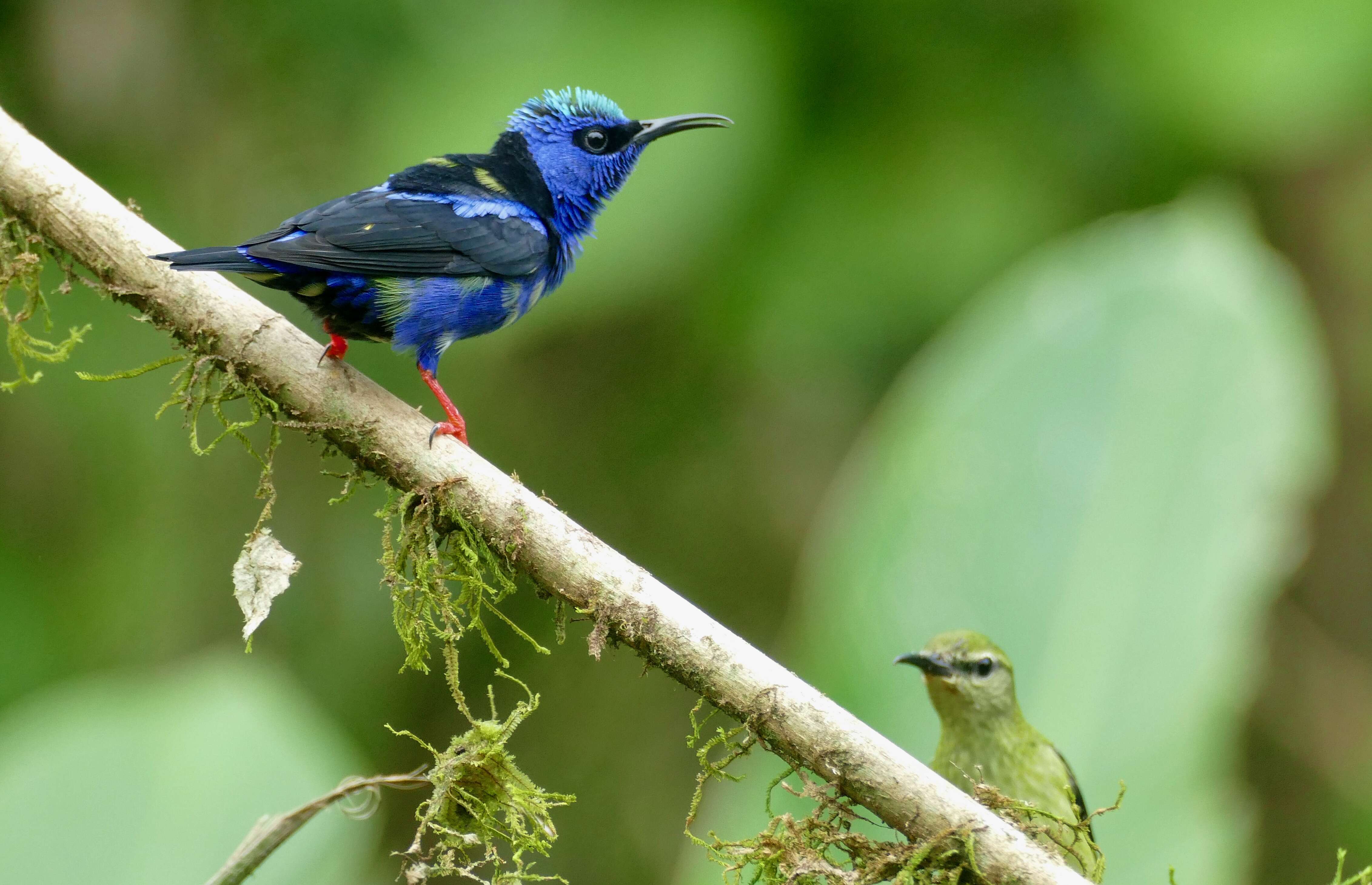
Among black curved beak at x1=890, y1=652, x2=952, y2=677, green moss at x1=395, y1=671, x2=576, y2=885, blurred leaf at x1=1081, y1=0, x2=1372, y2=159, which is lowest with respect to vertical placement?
green moss at x1=395, y1=671, x2=576, y2=885

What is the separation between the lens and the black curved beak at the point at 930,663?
3100mm

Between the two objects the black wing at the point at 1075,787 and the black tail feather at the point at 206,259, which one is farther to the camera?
the black wing at the point at 1075,787

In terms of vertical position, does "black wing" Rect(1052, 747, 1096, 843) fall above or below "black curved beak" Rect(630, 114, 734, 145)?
below

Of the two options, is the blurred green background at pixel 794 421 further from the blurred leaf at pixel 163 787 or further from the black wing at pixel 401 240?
the black wing at pixel 401 240

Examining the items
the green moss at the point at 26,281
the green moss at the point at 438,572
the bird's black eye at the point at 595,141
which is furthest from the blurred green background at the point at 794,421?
the green moss at the point at 26,281

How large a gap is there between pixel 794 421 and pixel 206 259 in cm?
344

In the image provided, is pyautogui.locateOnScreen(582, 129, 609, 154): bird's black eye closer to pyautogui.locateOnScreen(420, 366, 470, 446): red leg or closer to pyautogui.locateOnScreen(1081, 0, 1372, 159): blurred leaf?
pyautogui.locateOnScreen(420, 366, 470, 446): red leg

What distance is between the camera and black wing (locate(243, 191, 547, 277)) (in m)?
2.76

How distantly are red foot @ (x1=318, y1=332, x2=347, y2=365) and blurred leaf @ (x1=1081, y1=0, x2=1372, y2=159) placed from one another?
117 inches

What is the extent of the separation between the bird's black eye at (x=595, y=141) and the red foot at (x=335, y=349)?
0.99 m

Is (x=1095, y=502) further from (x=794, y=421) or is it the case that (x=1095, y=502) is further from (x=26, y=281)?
(x=26, y=281)

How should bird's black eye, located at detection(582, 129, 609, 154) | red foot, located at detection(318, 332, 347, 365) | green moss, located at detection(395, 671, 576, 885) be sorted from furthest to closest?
bird's black eye, located at detection(582, 129, 609, 154) < red foot, located at detection(318, 332, 347, 365) < green moss, located at detection(395, 671, 576, 885)

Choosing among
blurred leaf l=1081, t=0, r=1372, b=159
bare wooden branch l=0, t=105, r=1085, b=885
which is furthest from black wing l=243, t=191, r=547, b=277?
blurred leaf l=1081, t=0, r=1372, b=159

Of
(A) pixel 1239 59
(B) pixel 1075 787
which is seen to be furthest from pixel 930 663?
(A) pixel 1239 59
